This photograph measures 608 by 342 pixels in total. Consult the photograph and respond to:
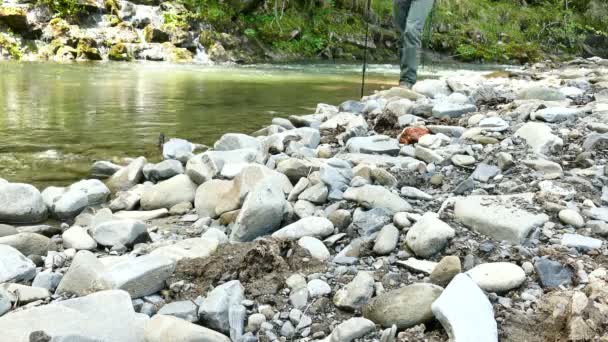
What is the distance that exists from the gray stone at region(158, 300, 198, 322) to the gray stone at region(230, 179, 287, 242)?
0.66 metres

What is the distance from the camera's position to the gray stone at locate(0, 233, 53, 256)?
2.22m

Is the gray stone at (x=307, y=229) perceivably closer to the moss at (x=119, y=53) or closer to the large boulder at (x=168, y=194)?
the large boulder at (x=168, y=194)

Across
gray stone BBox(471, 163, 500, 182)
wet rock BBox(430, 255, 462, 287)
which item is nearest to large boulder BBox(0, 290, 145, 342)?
wet rock BBox(430, 255, 462, 287)

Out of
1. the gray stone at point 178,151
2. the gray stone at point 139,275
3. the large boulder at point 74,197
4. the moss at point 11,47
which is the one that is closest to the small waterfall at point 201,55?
the moss at point 11,47

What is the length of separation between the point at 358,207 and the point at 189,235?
2.72 ft

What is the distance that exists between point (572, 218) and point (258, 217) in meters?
1.23

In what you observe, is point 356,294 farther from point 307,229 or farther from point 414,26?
point 414,26

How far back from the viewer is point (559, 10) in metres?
31.1

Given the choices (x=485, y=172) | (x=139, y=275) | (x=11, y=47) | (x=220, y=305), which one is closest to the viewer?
(x=220, y=305)

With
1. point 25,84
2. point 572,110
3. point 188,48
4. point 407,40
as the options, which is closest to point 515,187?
point 572,110

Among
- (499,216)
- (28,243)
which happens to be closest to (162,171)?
(28,243)

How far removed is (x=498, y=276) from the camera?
64.0 inches

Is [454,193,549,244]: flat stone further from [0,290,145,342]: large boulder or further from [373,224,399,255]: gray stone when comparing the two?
[0,290,145,342]: large boulder

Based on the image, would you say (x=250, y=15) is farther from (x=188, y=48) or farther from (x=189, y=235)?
(x=189, y=235)
